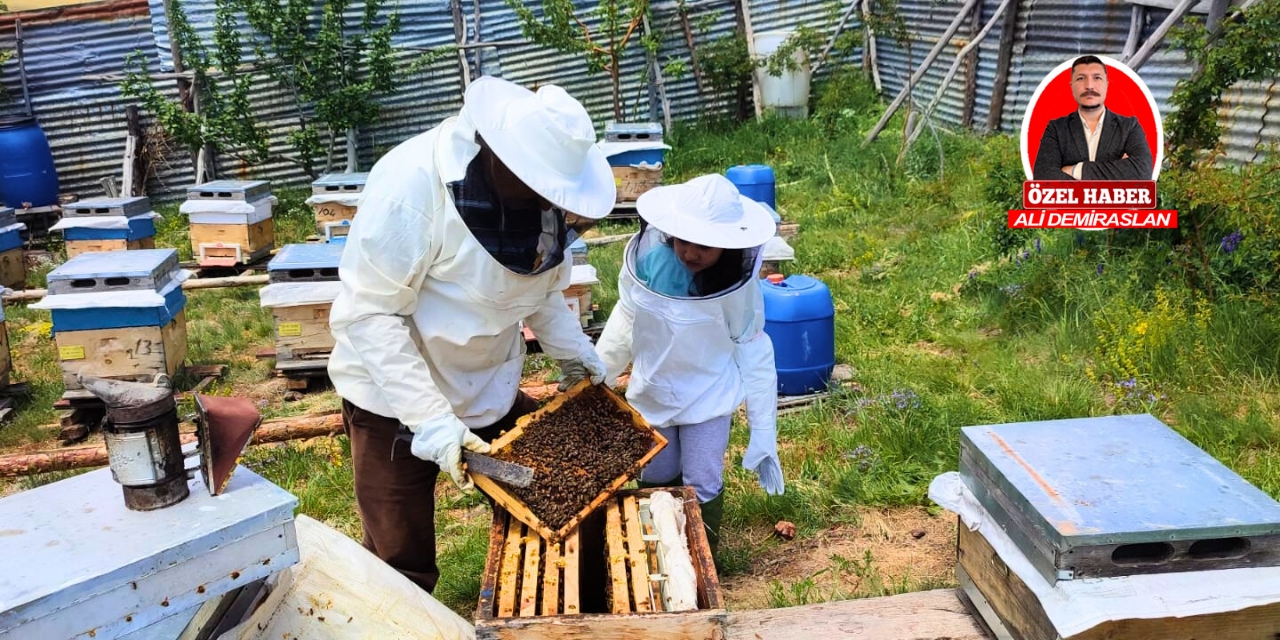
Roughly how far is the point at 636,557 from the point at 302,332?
361cm

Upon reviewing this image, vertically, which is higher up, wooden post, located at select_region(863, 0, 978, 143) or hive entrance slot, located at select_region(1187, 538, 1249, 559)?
wooden post, located at select_region(863, 0, 978, 143)

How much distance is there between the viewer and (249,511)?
1.79 metres

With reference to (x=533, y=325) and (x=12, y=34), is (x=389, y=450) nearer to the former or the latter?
(x=533, y=325)

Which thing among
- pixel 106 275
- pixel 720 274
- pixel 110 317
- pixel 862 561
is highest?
pixel 720 274

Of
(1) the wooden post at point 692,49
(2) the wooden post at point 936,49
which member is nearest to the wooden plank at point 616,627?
(2) the wooden post at point 936,49

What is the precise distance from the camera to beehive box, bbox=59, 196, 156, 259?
7.09m

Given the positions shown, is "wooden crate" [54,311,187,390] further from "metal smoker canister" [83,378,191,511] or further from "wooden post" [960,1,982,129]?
"wooden post" [960,1,982,129]

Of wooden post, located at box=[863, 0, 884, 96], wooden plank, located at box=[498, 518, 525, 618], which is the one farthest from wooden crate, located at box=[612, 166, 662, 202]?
wooden plank, located at box=[498, 518, 525, 618]

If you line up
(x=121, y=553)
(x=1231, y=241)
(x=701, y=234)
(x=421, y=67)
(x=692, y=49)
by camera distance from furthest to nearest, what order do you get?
(x=692, y=49), (x=421, y=67), (x=1231, y=241), (x=701, y=234), (x=121, y=553)

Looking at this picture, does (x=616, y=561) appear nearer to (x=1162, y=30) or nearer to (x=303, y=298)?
(x=303, y=298)

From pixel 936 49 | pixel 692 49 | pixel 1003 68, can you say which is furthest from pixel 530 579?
pixel 692 49

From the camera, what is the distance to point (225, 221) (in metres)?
7.58

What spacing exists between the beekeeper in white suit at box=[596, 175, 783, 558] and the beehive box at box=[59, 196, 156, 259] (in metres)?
5.53

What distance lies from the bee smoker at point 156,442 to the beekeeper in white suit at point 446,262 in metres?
0.57
